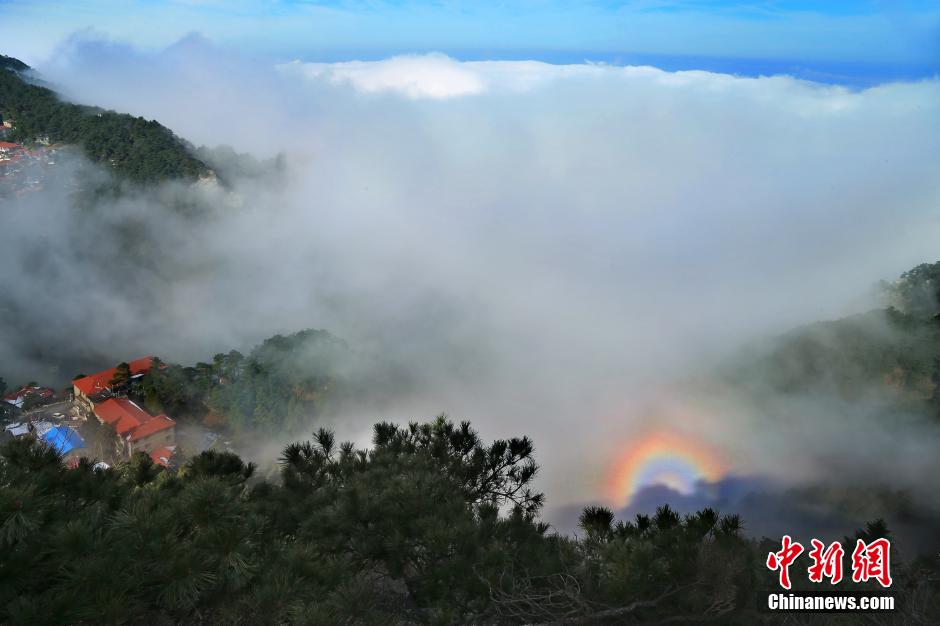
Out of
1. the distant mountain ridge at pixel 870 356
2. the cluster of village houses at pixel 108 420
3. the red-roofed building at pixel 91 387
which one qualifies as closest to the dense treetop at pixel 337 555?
the distant mountain ridge at pixel 870 356

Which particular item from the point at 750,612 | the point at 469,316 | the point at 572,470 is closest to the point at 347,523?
the point at 750,612

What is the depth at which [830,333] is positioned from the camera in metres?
23.4

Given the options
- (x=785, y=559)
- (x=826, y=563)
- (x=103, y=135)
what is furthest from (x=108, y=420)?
(x=103, y=135)

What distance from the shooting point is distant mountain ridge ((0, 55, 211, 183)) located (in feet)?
239

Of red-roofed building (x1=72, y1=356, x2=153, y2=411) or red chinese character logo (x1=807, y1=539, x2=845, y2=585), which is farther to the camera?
red-roofed building (x1=72, y1=356, x2=153, y2=411)

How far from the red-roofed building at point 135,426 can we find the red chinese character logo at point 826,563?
2709cm

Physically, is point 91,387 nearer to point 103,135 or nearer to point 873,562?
point 873,562

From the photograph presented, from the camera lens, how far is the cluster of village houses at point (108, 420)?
25173mm

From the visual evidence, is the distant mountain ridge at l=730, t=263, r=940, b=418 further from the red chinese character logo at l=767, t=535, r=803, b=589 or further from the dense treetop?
the red chinese character logo at l=767, t=535, r=803, b=589

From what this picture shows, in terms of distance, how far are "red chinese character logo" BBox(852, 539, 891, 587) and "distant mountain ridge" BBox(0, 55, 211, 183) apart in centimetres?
8170

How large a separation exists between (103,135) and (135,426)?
66.2 metres

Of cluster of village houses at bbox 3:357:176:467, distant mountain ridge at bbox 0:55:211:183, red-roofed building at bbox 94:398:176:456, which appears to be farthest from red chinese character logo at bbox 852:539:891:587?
distant mountain ridge at bbox 0:55:211:183

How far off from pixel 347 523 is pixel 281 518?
1.28 meters

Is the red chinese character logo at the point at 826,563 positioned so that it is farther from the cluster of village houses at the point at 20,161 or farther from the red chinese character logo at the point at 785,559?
the cluster of village houses at the point at 20,161
